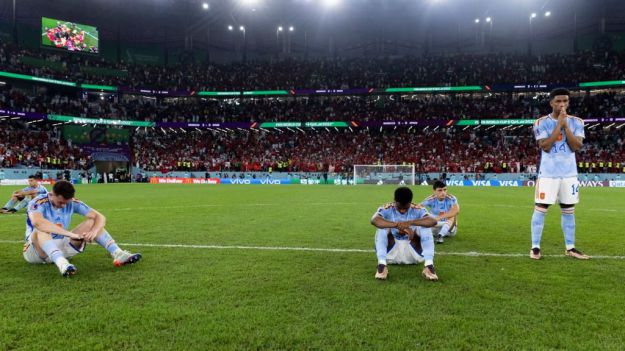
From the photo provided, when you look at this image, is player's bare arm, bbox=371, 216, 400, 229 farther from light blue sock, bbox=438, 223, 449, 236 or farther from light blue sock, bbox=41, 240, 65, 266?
light blue sock, bbox=41, 240, 65, 266

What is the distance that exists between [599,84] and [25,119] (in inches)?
2607

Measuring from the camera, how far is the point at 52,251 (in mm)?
5043

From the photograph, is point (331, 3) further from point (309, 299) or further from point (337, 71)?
point (309, 299)

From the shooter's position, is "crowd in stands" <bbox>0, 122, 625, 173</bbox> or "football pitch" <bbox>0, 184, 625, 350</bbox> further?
"crowd in stands" <bbox>0, 122, 625, 173</bbox>

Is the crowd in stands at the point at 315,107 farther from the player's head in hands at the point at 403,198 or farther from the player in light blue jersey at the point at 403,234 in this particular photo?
the player's head in hands at the point at 403,198

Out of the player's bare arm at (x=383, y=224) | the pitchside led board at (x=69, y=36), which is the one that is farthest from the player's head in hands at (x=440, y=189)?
the pitchside led board at (x=69, y=36)

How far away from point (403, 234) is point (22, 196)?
41.4ft

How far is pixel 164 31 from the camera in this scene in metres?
57.2

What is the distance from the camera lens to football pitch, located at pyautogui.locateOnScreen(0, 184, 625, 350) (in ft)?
10.2

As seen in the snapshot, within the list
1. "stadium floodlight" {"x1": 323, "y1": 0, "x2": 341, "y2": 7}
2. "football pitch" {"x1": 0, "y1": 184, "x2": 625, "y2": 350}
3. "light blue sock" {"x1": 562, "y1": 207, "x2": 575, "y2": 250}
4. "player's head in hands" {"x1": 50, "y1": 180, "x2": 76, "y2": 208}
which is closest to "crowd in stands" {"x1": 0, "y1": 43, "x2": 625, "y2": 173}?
"stadium floodlight" {"x1": 323, "y1": 0, "x2": 341, "y2": 7}

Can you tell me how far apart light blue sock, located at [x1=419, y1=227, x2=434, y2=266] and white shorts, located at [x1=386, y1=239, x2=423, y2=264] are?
17.4 inches

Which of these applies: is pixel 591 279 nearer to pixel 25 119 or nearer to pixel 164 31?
pixel 25 119

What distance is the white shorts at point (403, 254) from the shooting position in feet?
18.1

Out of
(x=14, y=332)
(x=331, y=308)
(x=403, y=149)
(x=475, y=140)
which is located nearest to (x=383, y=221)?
(x=331, y=308)
